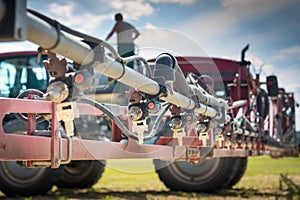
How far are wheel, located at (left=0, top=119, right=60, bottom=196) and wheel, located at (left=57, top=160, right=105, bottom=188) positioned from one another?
5.77 feet

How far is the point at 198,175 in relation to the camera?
22.1 ft

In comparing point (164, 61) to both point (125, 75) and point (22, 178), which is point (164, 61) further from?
point (22, 178)

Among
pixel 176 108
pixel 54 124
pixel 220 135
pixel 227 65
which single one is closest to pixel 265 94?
pixel 227 65

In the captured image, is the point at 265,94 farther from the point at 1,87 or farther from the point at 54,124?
the point at 54,124

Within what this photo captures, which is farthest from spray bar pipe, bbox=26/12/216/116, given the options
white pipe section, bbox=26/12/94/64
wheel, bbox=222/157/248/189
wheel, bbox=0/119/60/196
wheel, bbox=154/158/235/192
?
wheel, bbox=222/157/248/189

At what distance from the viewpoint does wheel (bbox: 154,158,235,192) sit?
6715 mm

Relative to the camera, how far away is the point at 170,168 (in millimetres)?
6773

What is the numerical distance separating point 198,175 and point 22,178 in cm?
256

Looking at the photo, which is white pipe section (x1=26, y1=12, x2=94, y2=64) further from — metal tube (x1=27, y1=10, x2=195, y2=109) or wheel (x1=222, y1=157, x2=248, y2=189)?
wheel (x1=222, y1=157, x2=248, y2=189)

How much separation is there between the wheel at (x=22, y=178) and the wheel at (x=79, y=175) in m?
1.76

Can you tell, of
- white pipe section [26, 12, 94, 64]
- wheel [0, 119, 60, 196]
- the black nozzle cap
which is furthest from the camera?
wheel [0, 119, 60, 196]

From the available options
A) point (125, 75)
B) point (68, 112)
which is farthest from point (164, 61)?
point (68, 112)

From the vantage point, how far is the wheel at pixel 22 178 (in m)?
5.38

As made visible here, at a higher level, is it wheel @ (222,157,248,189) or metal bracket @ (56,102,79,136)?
metal bracket @ (56,102,79,136)
